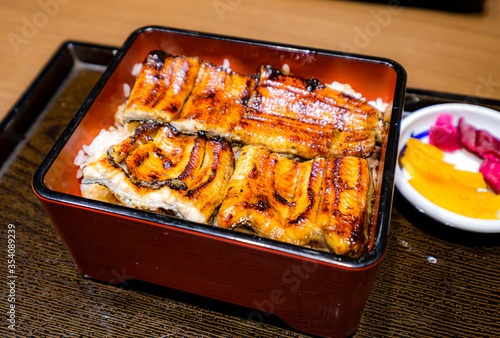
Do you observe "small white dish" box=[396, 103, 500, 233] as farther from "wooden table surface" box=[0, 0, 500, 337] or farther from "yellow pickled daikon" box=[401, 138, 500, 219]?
"wooden table surface" box=[0, 0, 500, 337]

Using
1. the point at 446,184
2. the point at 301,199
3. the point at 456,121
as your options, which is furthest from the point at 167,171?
the point at 456,121

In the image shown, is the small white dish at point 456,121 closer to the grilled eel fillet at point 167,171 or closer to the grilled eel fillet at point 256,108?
the grilled eel fillet at point 256,108

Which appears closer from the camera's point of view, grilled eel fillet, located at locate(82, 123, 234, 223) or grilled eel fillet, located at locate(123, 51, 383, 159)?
grilled eel fillet, located at locate(82, 123, 234, 223)

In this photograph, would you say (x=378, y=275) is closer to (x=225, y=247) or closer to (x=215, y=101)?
(x=225, y=247)

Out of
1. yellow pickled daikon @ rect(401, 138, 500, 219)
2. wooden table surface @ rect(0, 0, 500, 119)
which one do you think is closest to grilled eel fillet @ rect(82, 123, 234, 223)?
Result: yellow pickled daikon @ rect(401, 138, 500, 219)

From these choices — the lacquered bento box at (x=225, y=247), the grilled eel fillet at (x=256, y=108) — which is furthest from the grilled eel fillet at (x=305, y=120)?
the lacquered bento box at (x=225, y=247)

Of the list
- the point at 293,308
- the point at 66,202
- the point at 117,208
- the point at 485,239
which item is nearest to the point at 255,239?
the point at 293,308

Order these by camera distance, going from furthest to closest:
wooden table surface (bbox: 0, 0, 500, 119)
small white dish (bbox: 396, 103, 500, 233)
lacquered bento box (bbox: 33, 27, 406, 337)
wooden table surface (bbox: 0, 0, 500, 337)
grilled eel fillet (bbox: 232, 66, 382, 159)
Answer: wooden table surface (bbox: 0, 0, 500, 119), small white dish (bbox: 396, 103, 500, 233), grilled eel fillet (bbox: 232, 66, 382, 159), wooden table surface (bbox: 0, 0, 500, 337), lacquered bento box (bbox: 33, 27, 406, 337)

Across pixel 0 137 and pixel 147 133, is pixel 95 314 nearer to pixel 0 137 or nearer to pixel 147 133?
pixel 147 133
